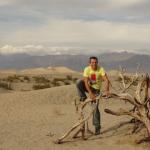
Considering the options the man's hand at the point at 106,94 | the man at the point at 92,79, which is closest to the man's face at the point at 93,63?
the man at the point at 92,79

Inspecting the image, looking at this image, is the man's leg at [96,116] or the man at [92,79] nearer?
the man at [92,79]

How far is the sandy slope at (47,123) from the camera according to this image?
12.6 m

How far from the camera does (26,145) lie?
12453 mm

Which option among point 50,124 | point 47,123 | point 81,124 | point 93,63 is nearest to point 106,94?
point 93,63

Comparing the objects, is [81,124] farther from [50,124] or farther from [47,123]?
[47,123]

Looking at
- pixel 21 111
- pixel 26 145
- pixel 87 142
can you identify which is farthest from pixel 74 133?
pixel 21 111

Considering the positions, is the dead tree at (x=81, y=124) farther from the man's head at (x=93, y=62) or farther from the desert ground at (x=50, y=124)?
the man's head at (x=93, y=62)

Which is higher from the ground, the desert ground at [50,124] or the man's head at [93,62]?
the man's head at [93,62]

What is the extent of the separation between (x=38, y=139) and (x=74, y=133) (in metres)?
1.03

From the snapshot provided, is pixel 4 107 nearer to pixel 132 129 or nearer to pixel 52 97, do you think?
pixel 52 97

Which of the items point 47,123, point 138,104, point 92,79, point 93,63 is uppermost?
point 93,63

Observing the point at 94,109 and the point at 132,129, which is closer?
the point at 94,109

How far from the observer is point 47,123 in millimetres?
16438

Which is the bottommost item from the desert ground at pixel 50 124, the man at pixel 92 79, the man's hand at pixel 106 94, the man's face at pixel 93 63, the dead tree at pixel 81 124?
the desert ground at pixel 50 124
